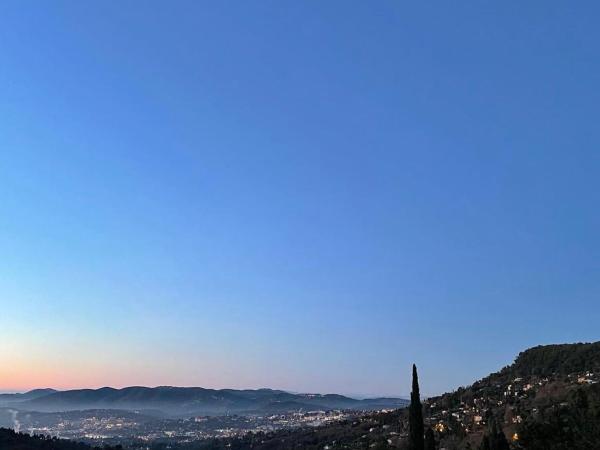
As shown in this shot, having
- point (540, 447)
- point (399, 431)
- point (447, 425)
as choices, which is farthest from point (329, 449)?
point (540, 447)

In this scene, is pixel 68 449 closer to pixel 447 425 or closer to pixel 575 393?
pixel 447 425

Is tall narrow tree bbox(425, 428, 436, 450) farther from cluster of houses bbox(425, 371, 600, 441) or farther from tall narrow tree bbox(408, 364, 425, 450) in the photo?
cluster of houses bbox(425, 371, 600, 441)

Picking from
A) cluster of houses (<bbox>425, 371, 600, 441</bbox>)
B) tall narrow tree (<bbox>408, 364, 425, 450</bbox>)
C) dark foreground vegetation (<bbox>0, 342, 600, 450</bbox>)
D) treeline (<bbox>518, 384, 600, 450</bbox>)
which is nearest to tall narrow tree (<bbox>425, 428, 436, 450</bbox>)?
dark foreground vegetation (<bbox>0, 342, 600, 450</bbox>)

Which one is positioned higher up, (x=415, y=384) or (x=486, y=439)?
(x=415, y=384)

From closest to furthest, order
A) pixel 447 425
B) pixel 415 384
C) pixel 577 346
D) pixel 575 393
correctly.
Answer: pixel 415 384 < pixel 575 393 < pixel 447 425 < pixel 577 346

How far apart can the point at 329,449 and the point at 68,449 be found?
221 feet

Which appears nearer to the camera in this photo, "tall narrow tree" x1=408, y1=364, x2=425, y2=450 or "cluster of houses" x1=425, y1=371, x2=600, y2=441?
"tall narrow tree" x1=408, y1=364, x2=425, y2=450

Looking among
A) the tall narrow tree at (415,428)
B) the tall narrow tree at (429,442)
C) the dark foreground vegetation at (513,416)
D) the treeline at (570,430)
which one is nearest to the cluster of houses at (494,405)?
the dark foreground vegetation at (513,416)

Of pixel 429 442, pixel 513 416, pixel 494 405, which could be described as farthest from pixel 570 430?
pixel 494 405

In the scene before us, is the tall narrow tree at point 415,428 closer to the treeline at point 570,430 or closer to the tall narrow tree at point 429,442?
the tall narrow tree at point 429,442

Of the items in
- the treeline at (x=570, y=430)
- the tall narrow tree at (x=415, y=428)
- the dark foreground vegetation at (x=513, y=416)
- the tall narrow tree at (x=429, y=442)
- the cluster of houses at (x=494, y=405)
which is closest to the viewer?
the tall narrow tree at (x=415, y=428)

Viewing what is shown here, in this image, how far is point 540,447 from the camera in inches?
2825

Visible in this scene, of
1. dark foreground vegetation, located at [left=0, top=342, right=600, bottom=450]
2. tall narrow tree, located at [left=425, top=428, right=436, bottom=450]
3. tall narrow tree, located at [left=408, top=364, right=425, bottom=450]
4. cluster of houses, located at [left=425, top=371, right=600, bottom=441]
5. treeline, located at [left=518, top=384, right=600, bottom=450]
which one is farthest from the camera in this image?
cluster of houses, located at [left=425, top=371, right=600, bottom=441]

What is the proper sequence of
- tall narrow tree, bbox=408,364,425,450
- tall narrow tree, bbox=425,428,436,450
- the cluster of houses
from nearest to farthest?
tall narrow tree, bbox=408,364,425,450 → tall narrow tree, bbox=425,428,436,450 → the cluster of houses
